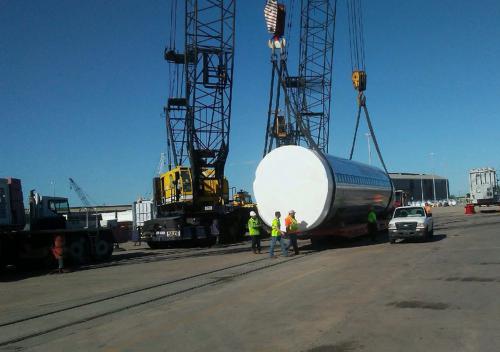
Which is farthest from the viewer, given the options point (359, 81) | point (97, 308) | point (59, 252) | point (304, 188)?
point (359, 81)

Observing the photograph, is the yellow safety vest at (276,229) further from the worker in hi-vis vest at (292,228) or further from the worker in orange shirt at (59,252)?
the worker in orange shirt at (59,252)

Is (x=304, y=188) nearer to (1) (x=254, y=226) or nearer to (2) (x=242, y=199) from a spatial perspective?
(1) (x=254, y=226)

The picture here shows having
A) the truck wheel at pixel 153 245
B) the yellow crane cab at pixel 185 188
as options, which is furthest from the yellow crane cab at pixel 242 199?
the truck wheel at pixel 153 245

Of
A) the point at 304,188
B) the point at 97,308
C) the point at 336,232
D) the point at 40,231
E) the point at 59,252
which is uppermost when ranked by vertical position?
the point at 304,188

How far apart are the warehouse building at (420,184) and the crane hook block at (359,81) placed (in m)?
113

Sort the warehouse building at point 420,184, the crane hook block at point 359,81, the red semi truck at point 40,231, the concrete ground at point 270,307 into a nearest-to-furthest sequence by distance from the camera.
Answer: the concrete ground at point 270,307 → the red semi truck at point 40,231 → the crane hook block at point 359,81 → the warehouse building at point 420,184

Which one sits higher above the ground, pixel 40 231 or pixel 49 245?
pixel 40 231

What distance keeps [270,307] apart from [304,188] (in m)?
11.7

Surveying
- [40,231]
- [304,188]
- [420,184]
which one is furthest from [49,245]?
[420,184]

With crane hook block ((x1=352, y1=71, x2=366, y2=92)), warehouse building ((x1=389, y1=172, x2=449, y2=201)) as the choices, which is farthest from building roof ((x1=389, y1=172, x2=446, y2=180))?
crane hook block ((x1=352, y1=71, x2=366, y2=92))

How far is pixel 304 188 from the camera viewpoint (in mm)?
20328

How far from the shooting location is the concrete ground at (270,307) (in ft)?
22.0

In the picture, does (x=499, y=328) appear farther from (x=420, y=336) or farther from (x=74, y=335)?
(x=74, y=335)

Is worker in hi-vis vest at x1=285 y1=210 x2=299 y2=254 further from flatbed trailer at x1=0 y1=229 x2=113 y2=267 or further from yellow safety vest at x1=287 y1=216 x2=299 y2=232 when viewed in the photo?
flatbed trailer at x1=0 y1=229 x2=113 y2=267
